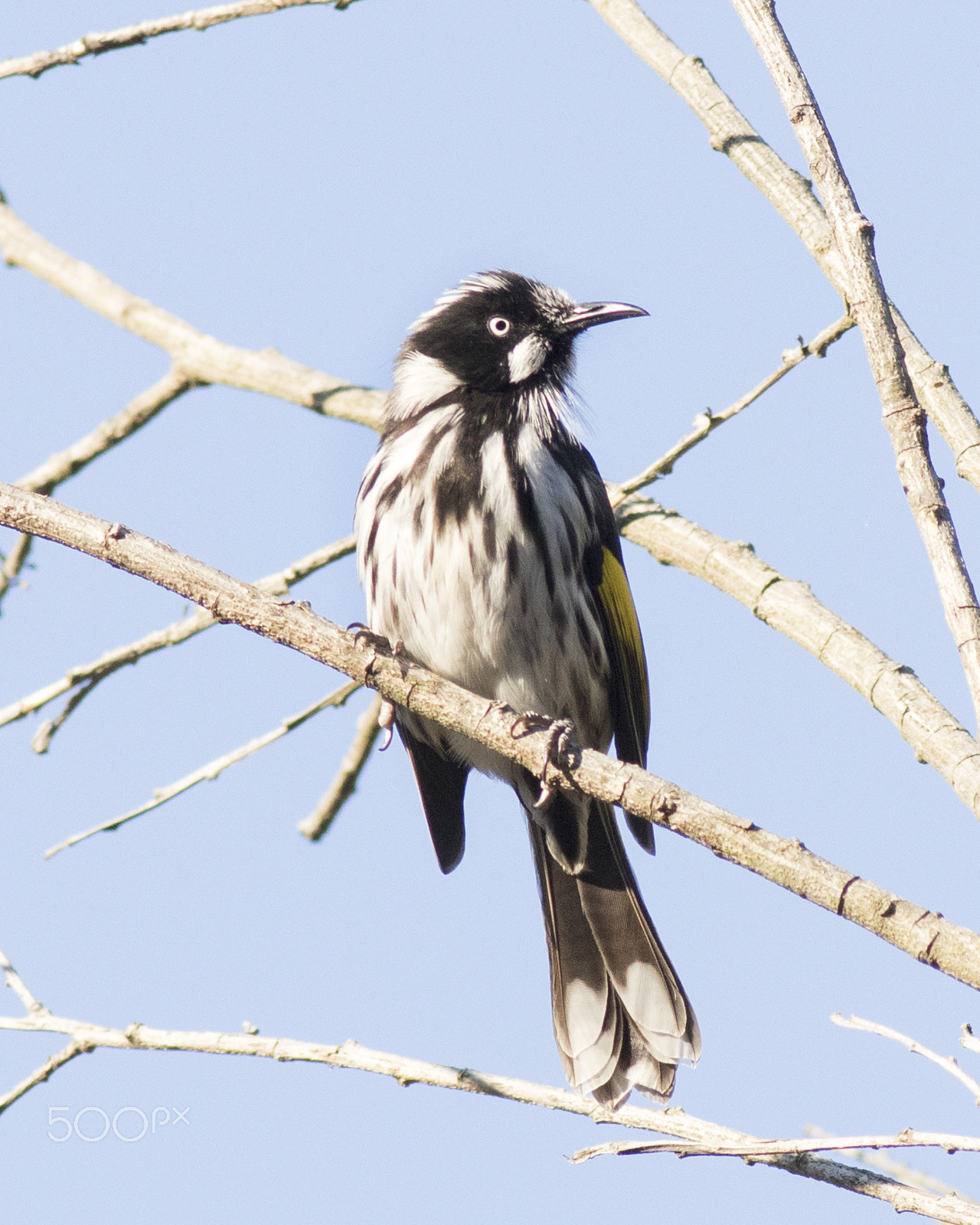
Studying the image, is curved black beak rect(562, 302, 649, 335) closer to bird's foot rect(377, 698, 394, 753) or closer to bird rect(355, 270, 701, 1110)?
bird rect(355, 270, 701, 1110)

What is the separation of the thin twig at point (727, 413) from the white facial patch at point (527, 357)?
0.89 metres

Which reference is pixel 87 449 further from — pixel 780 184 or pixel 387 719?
pixel 780 184

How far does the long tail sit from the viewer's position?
510 cm

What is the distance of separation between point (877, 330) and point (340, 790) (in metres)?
3.37

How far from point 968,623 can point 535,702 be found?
272 centimetres

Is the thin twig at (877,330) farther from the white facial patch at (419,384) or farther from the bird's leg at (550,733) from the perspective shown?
the white facial patch at (419,384)

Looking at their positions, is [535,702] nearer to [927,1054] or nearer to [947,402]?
[947,402]

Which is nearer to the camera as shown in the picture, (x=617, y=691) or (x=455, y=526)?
(x=455, y=526)

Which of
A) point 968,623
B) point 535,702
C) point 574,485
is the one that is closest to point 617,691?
point 535,702

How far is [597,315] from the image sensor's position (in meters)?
5.90

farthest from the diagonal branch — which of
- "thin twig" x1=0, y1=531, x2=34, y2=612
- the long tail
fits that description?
the long tail

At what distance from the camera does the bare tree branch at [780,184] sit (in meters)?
3.55

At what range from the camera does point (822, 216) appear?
3.71 m

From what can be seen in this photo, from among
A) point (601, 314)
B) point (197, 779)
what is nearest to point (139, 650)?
point (197, 779)
